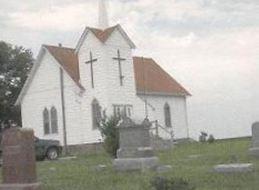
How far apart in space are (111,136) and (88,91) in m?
15.0

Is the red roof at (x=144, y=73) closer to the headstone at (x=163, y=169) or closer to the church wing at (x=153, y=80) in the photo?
the church wing at (x=153, y=80)

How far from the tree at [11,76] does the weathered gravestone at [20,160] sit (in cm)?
4186

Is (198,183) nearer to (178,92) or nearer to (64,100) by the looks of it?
(64,100)

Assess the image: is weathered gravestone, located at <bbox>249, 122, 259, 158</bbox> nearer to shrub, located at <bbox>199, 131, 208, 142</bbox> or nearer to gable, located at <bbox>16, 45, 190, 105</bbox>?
gable, located at <bbox>16, 45, 190, 105</bbox>

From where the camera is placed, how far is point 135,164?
2089 cm

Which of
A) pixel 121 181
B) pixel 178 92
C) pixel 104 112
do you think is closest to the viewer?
pixel 121 181

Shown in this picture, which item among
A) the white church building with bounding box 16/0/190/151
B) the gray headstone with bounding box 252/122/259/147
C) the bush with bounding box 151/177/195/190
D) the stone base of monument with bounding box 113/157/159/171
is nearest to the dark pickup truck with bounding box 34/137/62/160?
the white church building with bounding box 16/0/190/151

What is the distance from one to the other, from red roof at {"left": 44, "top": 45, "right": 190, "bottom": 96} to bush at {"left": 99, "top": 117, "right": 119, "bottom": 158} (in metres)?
14.0

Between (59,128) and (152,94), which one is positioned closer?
(59,128)

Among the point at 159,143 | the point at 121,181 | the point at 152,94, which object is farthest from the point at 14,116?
the point at 121,181

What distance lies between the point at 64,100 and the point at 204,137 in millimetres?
10322

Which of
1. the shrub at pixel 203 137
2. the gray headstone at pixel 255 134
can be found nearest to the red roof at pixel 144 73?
the shrub at pixel 203 137

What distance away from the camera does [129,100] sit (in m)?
44.3

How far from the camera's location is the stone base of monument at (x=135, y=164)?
2072cm
